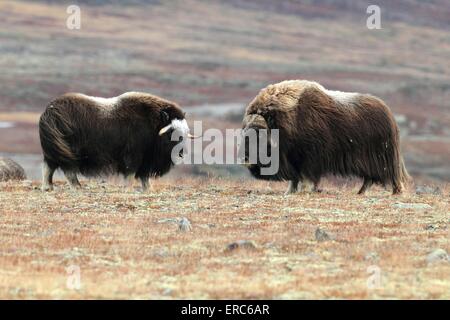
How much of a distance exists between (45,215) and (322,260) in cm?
369

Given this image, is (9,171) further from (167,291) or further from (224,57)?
(224,57)

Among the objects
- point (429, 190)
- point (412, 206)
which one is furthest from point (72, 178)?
point (429, 190)

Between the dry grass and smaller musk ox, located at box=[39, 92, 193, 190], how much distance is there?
2.45ft

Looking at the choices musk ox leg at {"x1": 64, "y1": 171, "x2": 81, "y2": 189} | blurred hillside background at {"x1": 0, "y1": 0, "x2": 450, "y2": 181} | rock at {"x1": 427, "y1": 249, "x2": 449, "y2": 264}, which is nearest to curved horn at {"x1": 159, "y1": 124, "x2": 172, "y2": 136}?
musk ox leg at {"x1": 64, "y1": 171, "x2": 81, "y2": 189}

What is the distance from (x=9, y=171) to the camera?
16344mm

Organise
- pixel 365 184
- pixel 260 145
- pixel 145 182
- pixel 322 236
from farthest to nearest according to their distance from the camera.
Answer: pixel 145 182
pixel 365 184
pixel 260 145
pixel 322 236

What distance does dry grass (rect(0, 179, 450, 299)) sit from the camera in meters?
7.50

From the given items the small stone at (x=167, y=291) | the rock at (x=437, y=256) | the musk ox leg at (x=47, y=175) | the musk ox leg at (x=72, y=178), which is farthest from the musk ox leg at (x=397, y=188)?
the small stone at (x=167, y=291)

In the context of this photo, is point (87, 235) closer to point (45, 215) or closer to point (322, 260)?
point (45, 215)

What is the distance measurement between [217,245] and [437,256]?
6.39 ft

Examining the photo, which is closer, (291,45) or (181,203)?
(181,203)

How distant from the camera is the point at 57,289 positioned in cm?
739

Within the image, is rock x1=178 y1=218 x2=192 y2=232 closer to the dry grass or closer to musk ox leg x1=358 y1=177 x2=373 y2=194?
the dry grass
